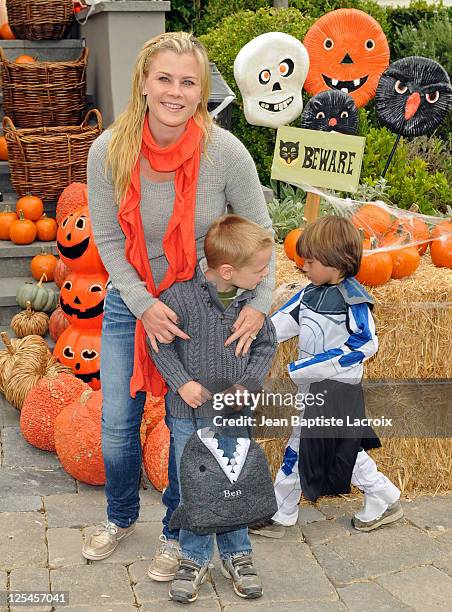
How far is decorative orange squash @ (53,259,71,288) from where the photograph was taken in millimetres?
5371

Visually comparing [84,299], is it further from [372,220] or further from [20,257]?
[372,220]

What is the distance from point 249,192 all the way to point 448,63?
6644 mm

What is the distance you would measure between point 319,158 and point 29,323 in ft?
7.20

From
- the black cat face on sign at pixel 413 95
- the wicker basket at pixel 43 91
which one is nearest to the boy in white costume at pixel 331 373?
the black cat face on sign at pixel 413 95

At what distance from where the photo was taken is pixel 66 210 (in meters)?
5.37

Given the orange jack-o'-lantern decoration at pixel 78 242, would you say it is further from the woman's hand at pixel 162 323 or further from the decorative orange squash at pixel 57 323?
the woman's hand at pixel 162 323

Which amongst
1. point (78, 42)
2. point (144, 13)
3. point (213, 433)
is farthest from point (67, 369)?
point (78, 42)

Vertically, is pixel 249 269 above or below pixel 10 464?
above

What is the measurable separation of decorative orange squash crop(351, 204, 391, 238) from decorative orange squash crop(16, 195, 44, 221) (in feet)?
8.49

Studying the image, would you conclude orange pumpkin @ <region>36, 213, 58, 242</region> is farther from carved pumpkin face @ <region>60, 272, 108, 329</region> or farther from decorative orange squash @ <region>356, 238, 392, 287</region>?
decorative orange squash @ <region>356, 238, 392, 287</region>

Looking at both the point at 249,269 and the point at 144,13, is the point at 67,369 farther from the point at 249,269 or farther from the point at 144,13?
the point at 144,13

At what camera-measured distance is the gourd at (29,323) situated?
5406mm

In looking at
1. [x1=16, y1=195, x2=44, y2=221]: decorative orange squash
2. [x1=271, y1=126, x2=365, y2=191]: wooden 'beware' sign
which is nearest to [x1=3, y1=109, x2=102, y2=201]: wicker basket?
[x1=16, y1=195, x2=44, y2=221]: decorative orange squash

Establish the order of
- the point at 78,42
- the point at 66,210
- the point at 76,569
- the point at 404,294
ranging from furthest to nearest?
the point at 78,42 → the point at 66,210 → the point at 404,294 → the point at 76,569
